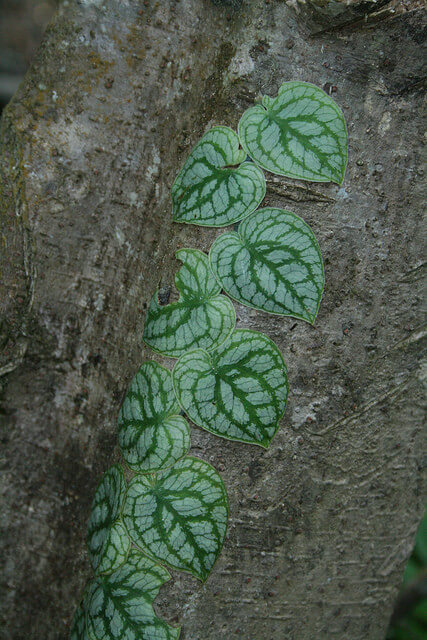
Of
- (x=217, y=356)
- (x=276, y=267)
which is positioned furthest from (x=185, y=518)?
(x=276, y=267)

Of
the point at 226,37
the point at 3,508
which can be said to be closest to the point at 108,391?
the point at 3,508

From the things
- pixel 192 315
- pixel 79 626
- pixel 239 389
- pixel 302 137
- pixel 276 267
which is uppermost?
pixel 302 137

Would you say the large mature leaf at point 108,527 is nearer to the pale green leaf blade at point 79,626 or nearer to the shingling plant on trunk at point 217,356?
the shingling plant on trunk at point 217,356

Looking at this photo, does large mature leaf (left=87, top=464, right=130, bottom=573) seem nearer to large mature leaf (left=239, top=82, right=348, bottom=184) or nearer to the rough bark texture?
the rough bark texture

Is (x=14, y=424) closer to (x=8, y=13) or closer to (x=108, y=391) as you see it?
(x=108, y=391)

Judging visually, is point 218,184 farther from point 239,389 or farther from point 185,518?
point 185,518

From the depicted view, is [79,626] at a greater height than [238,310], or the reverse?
[238,310]
